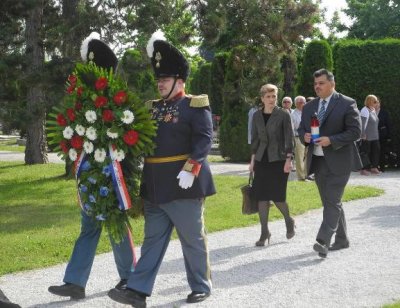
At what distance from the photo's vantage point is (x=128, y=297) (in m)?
4.75

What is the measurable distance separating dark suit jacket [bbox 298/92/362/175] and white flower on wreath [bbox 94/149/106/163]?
2.51m

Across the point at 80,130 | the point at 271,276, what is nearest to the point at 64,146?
the point at 80,130

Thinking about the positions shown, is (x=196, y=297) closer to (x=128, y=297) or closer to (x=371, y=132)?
(x=128, y=297)

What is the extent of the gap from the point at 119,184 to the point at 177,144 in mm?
520

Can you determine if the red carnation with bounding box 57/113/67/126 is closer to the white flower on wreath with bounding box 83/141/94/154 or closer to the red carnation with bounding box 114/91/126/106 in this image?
the white flower on wreath with bounding box 83/141/94/154

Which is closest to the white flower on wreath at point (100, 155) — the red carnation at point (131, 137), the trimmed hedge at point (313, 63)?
the red carnation at point (131, 137)

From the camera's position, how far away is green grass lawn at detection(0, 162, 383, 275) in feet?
22.8

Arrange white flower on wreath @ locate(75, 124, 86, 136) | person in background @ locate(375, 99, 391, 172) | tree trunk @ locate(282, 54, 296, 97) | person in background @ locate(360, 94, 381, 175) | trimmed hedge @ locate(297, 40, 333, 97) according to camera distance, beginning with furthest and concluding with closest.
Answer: tree trunk @ locate(282, 54, 296, 97)
trimmed hedge @ locate(297, 40, 333, 97)
person in background @ locate(375, 99, 391, 172)
person in background @ locate(360, 94, 381, 175)
white flower on wreath @ locate(75, 124, 86, 136)

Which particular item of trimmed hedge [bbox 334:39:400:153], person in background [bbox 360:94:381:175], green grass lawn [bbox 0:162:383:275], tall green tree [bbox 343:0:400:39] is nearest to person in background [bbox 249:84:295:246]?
green grass lawn [bbox 0:162:383:275]

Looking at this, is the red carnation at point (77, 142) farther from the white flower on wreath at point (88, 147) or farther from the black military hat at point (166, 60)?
the black military hat at point (166, 60)

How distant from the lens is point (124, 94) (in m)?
4.86

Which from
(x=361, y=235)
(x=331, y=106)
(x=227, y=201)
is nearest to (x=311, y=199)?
(x=227, y=201)

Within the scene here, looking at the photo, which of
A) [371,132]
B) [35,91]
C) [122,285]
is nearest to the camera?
[122,285]

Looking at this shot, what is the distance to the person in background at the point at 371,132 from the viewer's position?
14.8 metres
